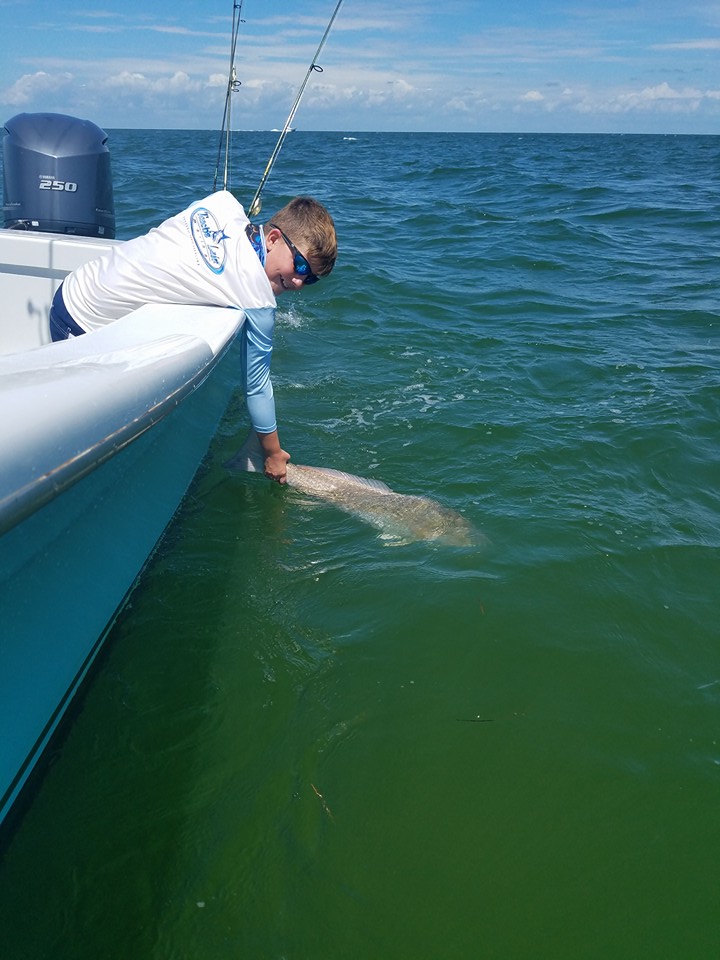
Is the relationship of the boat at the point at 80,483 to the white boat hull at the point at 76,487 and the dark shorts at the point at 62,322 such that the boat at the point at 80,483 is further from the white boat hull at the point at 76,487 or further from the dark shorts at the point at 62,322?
the dark shorts at the point at 62,322

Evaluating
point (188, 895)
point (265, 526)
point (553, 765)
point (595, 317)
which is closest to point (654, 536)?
point (553, 765)

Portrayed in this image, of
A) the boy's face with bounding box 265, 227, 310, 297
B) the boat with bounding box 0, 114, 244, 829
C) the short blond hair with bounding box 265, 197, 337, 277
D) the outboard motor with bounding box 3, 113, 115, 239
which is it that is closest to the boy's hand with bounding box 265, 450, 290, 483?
the boat with bounding box 0, 114, 244, 829

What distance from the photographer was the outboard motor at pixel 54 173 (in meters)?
4.72

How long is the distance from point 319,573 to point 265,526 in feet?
1.76

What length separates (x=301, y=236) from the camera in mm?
2967

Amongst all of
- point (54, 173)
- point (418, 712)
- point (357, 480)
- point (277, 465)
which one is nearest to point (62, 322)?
point (277, 465)

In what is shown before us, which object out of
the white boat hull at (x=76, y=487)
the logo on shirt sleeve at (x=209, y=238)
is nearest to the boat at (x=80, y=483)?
the white boat hull at (x=76, y=487)

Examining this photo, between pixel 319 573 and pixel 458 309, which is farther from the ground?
pixel 458 309

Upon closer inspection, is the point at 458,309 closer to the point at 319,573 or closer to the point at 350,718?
the point at 319,573

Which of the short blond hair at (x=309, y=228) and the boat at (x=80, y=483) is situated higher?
the short blond hair at (x=309, y=228)

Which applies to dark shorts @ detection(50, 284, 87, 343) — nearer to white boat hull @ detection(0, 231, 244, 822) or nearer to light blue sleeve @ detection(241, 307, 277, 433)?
white boat hull @ detection(0, 231, 244, 822)

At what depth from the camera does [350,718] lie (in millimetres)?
2781

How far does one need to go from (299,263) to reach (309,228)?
5.5 inches

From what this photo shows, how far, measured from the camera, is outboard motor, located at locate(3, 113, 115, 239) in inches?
186
